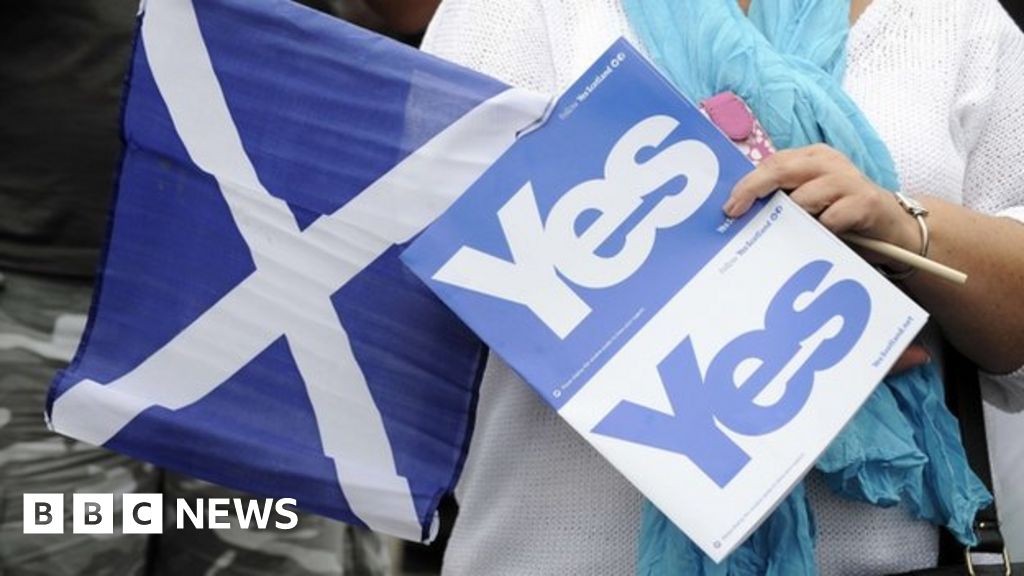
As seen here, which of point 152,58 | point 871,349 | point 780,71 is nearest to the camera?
point 871,349

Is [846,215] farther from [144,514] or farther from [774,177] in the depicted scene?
[144,514]

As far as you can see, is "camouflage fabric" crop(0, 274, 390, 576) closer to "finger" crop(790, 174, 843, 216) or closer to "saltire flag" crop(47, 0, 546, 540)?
"saltire flag" crop(47, 0, 546, 540)

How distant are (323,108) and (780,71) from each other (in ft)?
1.73

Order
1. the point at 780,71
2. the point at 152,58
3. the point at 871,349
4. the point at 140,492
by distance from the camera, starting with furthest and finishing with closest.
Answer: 1. the point at 140,492
2. the point at 152,58
3. the point at 780,71
4. the point at 871,349

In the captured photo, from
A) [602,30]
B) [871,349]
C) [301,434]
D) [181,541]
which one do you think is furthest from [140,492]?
[871,349]

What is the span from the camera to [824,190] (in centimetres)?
193

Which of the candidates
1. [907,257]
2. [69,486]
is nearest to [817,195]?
[907,257]

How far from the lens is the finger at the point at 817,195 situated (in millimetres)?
1930

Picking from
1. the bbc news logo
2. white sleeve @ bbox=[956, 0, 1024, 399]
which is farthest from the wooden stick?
the bbc news logo

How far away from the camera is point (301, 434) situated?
7.04ft

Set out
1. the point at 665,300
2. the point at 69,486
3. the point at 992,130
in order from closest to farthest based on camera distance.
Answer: the point at 665,300, the point at 992,130, the point at 69,486

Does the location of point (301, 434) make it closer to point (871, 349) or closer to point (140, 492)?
point (871, 349)

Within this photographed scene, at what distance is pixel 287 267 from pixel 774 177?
59 centimetres

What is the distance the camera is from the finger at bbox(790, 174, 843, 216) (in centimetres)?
193
